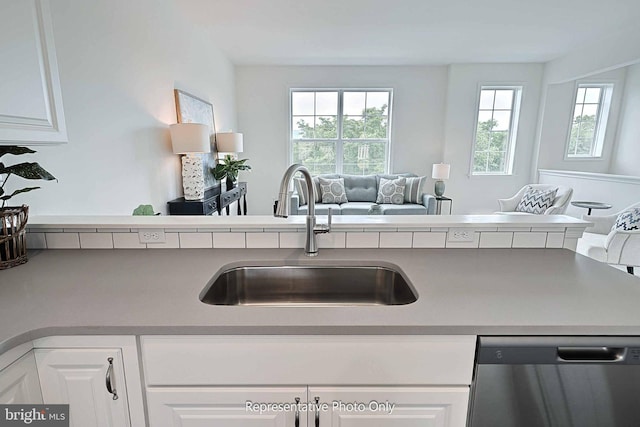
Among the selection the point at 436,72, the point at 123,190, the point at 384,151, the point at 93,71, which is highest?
the point at 436,72

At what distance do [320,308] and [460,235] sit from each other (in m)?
0.78

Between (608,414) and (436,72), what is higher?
(436,72)

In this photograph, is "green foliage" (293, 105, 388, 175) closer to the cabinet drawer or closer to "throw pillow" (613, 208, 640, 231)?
"throw pillow" (613, 208, 640, 231)

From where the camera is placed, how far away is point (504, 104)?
17.7 feet

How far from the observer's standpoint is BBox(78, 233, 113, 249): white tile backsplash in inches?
52.2

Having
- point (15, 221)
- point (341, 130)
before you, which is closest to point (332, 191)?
point (341, 130)

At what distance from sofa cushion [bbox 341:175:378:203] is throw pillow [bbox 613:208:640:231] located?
2866 mm

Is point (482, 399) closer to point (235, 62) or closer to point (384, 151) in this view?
point (384, 151)

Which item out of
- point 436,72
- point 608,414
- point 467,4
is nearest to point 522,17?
point 467,4

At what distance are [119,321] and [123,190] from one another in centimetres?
181

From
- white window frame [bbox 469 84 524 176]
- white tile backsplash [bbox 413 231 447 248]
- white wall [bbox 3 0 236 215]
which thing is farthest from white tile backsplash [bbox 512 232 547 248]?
white window frame [bbox 469 84 524 176]

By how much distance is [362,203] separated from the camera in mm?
4891

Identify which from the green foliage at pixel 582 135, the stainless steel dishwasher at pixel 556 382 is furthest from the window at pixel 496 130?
the stainless steel dishwasher at pixel 556 382

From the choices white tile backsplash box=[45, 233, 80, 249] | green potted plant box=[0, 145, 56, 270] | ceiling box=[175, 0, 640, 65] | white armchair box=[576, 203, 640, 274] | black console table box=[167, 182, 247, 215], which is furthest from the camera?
ceiling box=[175, 0, 640, 65]
